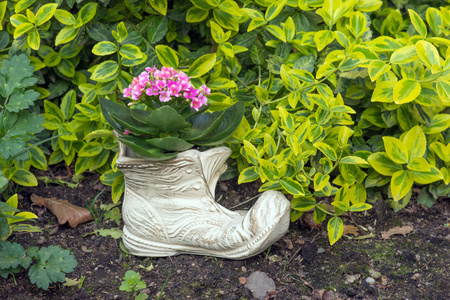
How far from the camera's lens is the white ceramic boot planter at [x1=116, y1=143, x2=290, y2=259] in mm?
1615

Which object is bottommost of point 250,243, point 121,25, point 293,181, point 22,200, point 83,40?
Answer: point 22,200

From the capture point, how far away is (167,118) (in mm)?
1525

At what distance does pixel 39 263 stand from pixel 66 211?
1.59 feet

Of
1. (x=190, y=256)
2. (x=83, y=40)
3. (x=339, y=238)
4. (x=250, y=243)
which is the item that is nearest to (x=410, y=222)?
(x=339, y=238)

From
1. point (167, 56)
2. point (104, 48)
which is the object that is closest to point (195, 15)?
point (167, 56)

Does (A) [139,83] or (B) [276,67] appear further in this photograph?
(B) [276,67]

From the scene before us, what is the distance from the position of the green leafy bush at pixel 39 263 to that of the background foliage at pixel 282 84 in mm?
387

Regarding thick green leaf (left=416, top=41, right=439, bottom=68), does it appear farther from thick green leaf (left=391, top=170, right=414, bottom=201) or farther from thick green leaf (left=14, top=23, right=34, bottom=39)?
thick green leaf (left=14, top=23, right=34, bottom=39)

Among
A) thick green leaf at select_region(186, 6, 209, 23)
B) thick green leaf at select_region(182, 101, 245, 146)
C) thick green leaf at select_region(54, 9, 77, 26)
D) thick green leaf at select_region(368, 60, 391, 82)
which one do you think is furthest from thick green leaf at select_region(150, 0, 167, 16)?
thick green leaf at select_region(368, 60, 391, 82)

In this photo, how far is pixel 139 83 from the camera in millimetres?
1593

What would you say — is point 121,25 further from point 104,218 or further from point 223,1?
point 104,218

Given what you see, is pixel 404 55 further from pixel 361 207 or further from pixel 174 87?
pixel 174 87

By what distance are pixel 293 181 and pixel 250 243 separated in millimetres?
292

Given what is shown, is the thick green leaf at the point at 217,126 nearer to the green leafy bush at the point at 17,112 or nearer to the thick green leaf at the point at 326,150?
the thick green leaf at the point at 326,150
